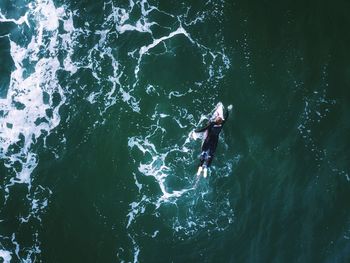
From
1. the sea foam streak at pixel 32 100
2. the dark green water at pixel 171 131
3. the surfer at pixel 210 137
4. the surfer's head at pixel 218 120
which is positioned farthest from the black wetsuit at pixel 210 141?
the sea foam streak at pixel 32 100

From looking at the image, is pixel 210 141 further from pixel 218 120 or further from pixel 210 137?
pixel 218 120

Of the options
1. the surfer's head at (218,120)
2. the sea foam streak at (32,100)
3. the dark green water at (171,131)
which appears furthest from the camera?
the sea foam streak at (32,100)

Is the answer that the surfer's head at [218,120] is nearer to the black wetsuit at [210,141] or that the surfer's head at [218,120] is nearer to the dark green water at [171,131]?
the black wetsuit at [210,141]

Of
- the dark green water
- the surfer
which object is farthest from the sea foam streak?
the surfer

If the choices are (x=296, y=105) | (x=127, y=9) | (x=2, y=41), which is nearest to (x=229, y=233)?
(x=296, y=105)

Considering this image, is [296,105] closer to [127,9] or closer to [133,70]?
[133,70]

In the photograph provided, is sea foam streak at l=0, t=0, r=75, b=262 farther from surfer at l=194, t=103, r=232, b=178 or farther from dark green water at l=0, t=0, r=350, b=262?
surfer at l=194, t=103, r=232, b=178

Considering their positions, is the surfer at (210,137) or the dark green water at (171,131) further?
the surfer at (210,137)
